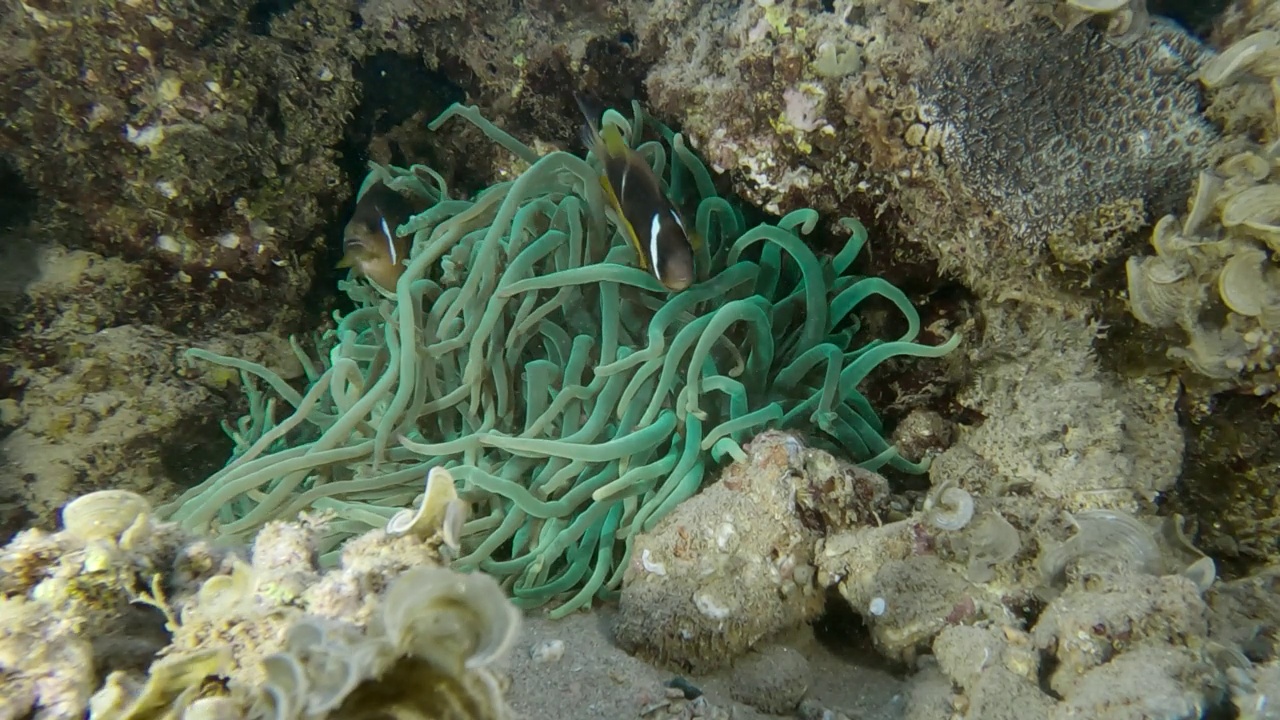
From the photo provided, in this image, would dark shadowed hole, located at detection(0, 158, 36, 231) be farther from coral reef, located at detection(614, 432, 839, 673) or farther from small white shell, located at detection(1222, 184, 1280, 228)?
small white shell, located at detection(1222, 184, 1280, 228)

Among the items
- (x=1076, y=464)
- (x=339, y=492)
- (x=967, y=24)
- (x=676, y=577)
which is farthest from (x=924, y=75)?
(x=339, y=492)

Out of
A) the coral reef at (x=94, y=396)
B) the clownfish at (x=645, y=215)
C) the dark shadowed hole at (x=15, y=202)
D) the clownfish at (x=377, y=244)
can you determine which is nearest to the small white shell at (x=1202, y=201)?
the clownfish at (x=645, y=215)

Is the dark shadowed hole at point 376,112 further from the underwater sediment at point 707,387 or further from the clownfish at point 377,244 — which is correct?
the clownfish at point 377,244

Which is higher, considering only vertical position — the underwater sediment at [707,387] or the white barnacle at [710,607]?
the underwater sediment at [707,387]

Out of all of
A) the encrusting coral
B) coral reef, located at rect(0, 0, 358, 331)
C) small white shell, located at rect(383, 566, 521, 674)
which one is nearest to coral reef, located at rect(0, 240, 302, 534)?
coral reef, located at rect(0, 0, 358, 331)

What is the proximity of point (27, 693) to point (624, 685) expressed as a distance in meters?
1.14

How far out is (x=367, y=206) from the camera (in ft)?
9.61

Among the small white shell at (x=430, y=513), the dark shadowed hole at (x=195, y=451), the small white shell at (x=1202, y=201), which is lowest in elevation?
the small white shell at (x=1202, y=201)

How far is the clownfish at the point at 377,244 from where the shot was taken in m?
2.83

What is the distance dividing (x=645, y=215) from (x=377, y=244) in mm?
1308

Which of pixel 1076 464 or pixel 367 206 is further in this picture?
pixel 367 206

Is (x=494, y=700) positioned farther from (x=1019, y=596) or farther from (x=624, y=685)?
(x=1019, y=596)

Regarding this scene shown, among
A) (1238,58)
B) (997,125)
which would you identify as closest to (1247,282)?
(1238,58)

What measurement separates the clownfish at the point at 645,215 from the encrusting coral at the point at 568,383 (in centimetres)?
15
